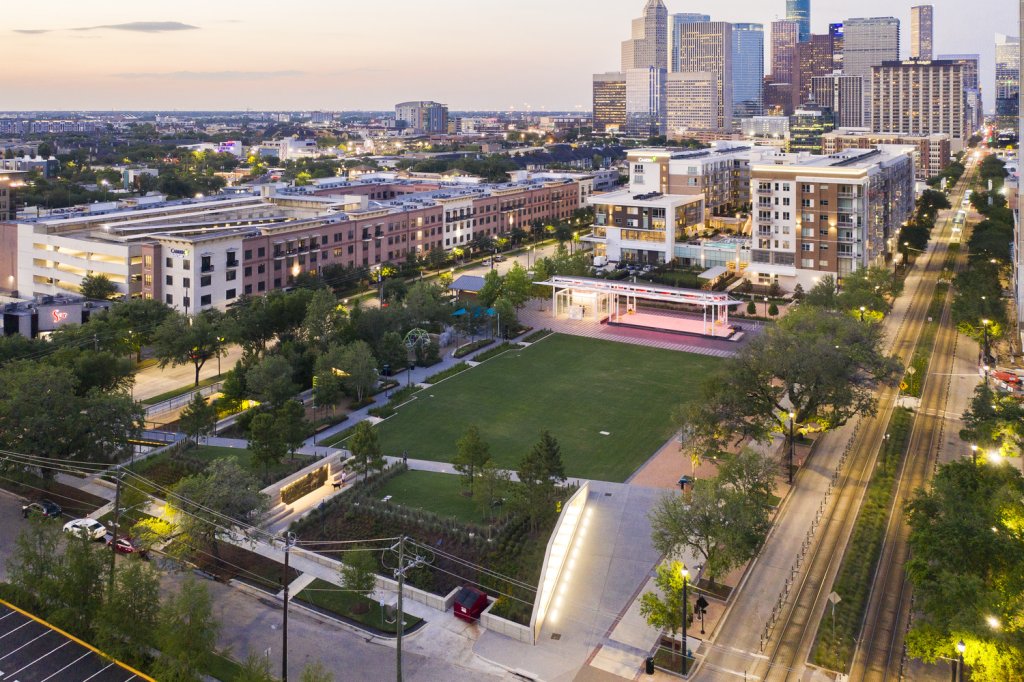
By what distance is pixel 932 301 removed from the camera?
74000 millimetres

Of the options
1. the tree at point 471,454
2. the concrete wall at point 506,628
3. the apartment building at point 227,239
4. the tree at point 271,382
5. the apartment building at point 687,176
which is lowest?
the concrete wall at point 506,628

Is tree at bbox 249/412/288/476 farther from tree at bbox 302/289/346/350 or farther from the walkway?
the walkway

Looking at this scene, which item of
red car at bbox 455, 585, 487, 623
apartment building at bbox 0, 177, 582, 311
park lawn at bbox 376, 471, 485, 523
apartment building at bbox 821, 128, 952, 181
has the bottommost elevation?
red car at bbox 455, 585, 487, 623

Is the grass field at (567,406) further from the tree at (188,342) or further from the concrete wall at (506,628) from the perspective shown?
the tree at (188,342)

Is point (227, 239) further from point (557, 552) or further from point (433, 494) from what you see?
point (557, 552)

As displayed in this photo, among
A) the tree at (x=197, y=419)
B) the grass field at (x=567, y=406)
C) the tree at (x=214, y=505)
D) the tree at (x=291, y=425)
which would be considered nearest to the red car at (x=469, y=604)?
the tree at (x=214, y=505)

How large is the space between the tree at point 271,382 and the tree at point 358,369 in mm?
3310

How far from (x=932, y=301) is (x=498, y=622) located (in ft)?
209

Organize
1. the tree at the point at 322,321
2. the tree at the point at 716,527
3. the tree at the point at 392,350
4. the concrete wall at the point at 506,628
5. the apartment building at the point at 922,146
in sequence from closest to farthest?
1. the concrete wall at the point at 506,628
2. the tree at the point at 716,527
3. the tree at the point at 322,321
4. the tree at the point at 392,350
5. the apartment building at the point at 922,146

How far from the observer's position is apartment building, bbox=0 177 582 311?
225ft

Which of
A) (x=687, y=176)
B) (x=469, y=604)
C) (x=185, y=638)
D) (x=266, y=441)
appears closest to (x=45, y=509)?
(x=266, y=441)

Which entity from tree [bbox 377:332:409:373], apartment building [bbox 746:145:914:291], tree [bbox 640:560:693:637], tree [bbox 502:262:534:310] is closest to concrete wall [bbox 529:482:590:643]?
tree [bbox 640:560:693:637]

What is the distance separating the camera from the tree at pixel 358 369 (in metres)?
46.4

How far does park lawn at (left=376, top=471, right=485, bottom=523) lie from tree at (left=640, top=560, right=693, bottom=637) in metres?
9.43
